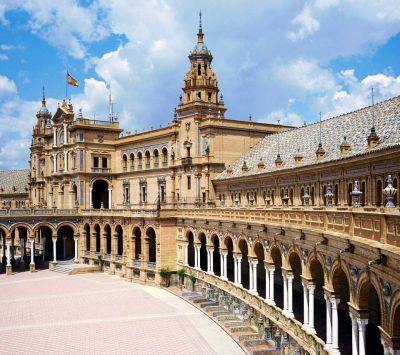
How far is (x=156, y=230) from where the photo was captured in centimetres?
5838

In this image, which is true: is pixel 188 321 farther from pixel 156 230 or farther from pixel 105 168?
pixel 105 168

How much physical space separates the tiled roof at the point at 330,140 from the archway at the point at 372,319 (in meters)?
9.05

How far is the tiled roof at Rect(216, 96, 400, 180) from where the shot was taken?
3453cm

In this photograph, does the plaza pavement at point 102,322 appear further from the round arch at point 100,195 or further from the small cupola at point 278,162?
the round arch at point 100,195

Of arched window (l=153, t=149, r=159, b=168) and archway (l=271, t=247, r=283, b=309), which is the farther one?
arched window (l=153, t=149, r=159, b=168)

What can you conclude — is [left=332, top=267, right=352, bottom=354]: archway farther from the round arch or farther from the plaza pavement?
the round arch

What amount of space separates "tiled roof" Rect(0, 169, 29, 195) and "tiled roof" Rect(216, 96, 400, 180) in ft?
220

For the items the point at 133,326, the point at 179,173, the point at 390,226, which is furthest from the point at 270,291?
the point at 179,173

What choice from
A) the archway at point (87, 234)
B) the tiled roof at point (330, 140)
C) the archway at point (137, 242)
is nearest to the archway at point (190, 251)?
the archway at point (137, 242)

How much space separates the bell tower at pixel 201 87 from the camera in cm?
6525

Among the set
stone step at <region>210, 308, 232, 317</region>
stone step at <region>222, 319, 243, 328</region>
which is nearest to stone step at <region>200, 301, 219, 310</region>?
stone step at <region>210, 308, 232, 317</region>

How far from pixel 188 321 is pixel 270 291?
30.2ft

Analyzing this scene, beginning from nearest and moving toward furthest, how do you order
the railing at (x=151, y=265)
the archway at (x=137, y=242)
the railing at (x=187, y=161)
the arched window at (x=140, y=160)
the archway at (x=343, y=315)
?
1. the archway at (x=343, y=315)
2. the railing at (x=151, y=265)
3. the archway at (x=137, y=242)
4. the railing at (x=187, y=161)
5. the arched window at (x=140, y=160)

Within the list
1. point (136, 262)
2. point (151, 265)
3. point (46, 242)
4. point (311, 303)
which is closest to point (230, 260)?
point (151, 265)
